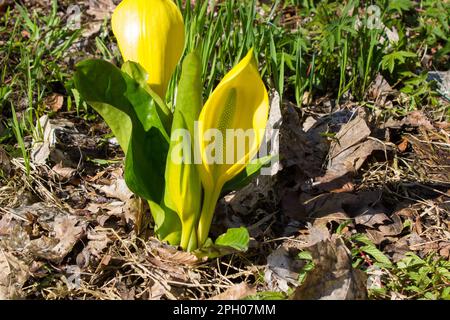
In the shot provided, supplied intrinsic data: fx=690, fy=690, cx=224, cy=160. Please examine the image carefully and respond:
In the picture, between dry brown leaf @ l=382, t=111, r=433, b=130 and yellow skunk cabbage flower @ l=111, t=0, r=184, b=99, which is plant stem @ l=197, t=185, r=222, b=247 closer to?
Answer: yellow skunk cabbage flower @ l=111, t=0, r=184, b=99

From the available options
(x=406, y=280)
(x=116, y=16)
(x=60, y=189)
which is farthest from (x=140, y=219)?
(x=406, y=280)

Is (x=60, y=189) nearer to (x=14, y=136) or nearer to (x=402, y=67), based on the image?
(x=14, y=136)

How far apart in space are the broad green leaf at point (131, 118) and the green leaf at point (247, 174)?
0.21 m

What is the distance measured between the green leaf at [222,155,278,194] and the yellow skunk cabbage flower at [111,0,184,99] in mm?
349

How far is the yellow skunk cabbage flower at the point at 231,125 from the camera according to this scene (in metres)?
1.76

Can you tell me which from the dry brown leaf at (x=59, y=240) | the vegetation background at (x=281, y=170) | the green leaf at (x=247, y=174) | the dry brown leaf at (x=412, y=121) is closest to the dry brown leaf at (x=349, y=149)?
the vegetation background at (x=281, y=170)

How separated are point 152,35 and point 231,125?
0.33 m


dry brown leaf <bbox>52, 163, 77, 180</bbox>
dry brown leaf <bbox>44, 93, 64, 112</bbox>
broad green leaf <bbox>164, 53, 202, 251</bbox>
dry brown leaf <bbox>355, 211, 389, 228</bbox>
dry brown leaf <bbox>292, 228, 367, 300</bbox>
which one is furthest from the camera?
dry brown leaf <bbox>44, 93, 64, 112</bbox>

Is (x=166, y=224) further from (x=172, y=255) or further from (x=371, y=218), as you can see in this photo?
(x=371, y=218)

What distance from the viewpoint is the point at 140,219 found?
2.19 meters

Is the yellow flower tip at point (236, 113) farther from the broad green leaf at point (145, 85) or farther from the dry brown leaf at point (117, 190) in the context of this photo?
the dry brown leaf at point (117, 190)

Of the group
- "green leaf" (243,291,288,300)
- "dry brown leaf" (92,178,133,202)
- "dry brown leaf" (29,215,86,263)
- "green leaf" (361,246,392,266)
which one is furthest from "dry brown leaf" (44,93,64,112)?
"green leaf" (361,246,392,266)

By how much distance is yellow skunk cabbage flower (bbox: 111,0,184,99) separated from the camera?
188cm

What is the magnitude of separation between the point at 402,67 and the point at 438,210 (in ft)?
2.73
